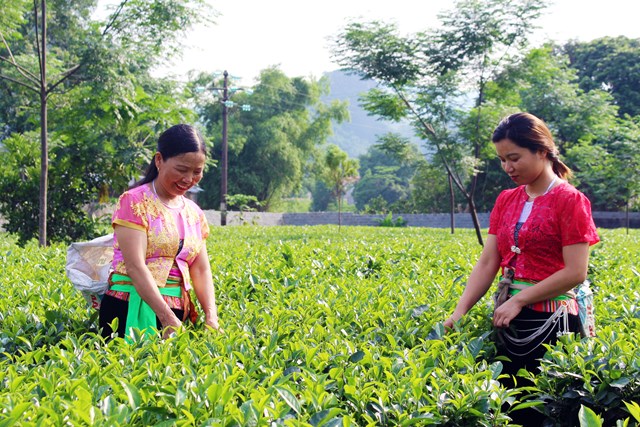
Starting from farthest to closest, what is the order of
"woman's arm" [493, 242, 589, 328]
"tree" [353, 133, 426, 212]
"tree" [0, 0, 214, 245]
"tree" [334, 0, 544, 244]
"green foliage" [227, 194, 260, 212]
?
"tree" [353, 133, 426, 212], "green foliage" [227, 194, 260, 212], "tree" [334, 0, 544, 244], "tree" [0, 0, 214, 245], "woman's arm" [493, 242, 589, 328]

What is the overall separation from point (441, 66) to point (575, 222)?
45.6ft

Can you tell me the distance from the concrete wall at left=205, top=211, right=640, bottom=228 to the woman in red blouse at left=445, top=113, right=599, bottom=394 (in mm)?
28908

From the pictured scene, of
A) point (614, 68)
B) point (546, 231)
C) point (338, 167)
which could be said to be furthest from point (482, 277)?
point (614, 68)

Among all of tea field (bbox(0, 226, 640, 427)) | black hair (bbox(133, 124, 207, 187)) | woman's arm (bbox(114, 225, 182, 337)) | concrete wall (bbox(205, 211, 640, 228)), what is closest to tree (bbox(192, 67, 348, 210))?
concrete wall (bbox(205, 211, 640, 228))

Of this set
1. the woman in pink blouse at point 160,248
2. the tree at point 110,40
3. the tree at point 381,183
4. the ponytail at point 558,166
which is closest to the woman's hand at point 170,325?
the woman in pink blouse at point 160,248

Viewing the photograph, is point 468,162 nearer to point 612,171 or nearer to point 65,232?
point 65,232

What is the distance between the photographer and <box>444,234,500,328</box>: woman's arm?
10.3ft

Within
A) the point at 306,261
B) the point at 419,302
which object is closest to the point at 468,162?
the point at 306,261

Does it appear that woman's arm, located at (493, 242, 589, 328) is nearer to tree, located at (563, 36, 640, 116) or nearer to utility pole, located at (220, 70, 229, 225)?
utility pole, located at (220, 70, 229, 225)

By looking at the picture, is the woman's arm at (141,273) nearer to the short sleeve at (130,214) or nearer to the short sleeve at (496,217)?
the short sleeve at (130,214)

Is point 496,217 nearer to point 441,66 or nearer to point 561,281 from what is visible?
point 561,281

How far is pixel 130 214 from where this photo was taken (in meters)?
2.95

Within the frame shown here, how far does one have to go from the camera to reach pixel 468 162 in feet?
52.1

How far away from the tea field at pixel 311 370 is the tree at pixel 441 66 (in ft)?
39.7
